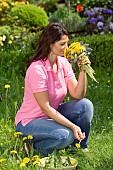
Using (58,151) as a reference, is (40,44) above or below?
above

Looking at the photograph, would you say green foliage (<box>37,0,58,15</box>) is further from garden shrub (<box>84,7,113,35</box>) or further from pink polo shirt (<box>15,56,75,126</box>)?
Answer: pink polo shirt (<box>15,56,75,126</box>)

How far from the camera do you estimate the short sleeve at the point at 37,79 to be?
3.95 metres

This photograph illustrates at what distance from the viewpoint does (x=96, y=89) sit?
19.2ft

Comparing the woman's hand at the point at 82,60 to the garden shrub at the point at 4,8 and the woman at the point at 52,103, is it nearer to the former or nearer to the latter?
the woman at the point at 52,103

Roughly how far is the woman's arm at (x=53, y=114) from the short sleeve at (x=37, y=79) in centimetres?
4

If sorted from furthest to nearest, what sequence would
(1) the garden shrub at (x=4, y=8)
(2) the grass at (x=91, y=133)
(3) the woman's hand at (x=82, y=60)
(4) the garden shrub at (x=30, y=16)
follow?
1. (1) the garden shrub at (x=4, y=8)
2. (4) the garden shrub at (x=30, y=16)
3. (3) the woman's hand at (x=82, y=60)
4. (2) the grass at (x=91, y=133)

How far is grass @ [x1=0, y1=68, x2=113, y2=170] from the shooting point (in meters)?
3.92

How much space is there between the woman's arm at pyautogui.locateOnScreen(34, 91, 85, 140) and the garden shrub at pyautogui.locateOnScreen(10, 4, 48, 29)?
4838 millimetres

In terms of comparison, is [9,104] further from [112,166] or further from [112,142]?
[112,166]

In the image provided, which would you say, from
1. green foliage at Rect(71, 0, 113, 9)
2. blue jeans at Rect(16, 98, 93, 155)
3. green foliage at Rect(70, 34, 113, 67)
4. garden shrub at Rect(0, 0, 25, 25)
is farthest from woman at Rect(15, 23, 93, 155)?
green foliage at Rect(71, 0, 113, 9)

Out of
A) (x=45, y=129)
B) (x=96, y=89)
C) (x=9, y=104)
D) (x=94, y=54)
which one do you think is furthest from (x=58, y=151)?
(x=94, y=54)

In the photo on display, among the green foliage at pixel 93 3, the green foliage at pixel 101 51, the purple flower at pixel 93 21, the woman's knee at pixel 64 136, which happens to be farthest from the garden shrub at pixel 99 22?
the woman's knee at pixel 64 136

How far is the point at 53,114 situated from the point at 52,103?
0.18 meters

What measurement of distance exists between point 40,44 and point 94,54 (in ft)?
9.49
